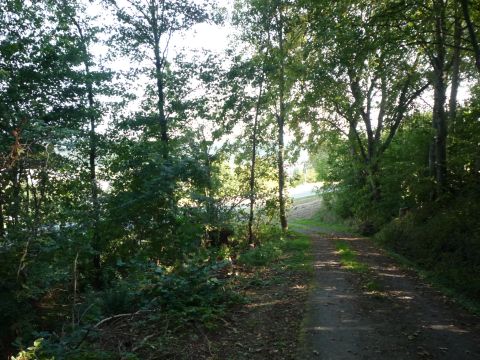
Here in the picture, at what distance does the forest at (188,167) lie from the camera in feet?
21.7

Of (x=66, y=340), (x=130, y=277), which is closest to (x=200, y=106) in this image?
(x=130, y=277)

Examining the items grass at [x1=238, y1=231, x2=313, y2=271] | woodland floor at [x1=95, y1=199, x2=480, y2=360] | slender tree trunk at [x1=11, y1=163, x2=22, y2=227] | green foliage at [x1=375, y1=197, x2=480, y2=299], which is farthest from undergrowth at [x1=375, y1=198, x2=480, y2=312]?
slender tree trunk at [x1=11, y1=163, x2=22, y2=227]

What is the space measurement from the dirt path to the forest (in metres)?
0.91

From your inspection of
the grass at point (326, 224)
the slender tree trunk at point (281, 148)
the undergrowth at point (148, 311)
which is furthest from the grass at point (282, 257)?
the grass at point (326, 224)

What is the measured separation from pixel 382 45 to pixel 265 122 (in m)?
9.94

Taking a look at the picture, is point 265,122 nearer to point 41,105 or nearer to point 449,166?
point 449,166

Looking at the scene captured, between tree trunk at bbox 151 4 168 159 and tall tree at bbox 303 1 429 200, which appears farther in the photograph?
tree trunk at bbox 151 4 168 159

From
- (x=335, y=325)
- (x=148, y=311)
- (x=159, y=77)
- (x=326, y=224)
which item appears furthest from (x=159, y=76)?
(x=326, y=224)

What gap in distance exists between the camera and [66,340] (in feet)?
15.4

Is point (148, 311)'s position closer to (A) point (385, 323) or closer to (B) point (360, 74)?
(A) point (385, 323)

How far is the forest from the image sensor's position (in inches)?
261

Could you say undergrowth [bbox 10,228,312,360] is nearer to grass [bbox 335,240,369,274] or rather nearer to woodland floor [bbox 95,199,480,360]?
woodland floor [bbox 95,199,480,360]

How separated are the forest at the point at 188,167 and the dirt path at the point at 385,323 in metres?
0.91

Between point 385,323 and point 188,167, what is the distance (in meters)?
5.54
